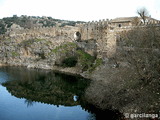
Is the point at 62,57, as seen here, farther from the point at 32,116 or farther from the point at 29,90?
the point at 32,116

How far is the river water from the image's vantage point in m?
25.3

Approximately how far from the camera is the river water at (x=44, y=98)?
25344mm

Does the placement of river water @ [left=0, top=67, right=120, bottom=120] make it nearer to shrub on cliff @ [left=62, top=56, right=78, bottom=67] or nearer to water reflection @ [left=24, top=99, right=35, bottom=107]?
water reflection @ [left=24, top=99, right=35, bottom=107]

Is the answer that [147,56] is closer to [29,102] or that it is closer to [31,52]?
[29,102]

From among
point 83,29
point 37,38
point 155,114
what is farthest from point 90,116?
point 37,38

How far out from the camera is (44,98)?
31.9m

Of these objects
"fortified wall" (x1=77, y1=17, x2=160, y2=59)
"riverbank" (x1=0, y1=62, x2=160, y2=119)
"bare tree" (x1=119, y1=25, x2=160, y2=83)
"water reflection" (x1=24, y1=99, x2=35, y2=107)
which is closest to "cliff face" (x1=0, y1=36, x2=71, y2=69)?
"fortified wall" (x1=77, y1=17, x2=160, y2=59)

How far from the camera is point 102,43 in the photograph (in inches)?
1886

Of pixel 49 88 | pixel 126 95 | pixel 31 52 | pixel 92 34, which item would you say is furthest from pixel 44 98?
pixel 31 52

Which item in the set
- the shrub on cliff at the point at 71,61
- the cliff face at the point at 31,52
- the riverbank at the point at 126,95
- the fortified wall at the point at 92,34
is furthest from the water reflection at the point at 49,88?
the fortified wall at the point at 92,34

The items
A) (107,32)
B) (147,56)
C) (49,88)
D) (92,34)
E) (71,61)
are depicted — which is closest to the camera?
(147,56)

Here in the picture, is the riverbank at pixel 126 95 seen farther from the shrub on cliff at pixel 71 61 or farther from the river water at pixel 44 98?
the shrub on cliff at pixel 71 61

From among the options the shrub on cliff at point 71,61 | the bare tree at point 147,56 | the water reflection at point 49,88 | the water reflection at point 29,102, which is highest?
the bare tree at point 147,56

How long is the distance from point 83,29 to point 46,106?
118 ft
